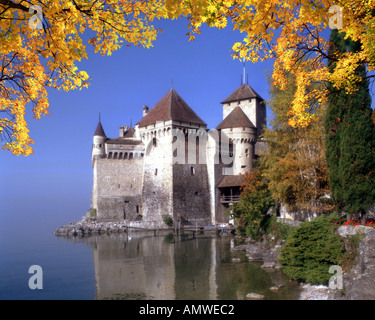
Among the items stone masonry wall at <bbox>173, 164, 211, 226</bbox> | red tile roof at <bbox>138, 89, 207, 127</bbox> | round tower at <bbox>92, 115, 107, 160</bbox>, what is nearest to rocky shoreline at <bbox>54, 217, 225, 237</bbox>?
stone masonry wall at <bbox>173, 164, 211, 226</bbox>

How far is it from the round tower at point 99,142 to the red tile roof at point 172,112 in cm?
514

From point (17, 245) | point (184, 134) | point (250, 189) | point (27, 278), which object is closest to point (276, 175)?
point (250, 189)

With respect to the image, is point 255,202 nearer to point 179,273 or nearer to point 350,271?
point 179,273

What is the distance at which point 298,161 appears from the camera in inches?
685

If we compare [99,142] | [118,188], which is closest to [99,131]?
[99,142]

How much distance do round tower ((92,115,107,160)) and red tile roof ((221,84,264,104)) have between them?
1758cm

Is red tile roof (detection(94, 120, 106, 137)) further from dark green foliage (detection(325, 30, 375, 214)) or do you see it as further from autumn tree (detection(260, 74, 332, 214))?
dark green foliage (detection(325, 30, 375, 214))

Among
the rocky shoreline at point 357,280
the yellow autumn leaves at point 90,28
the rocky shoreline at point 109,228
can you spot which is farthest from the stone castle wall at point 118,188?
the yellow autumn leaves at point 90,28

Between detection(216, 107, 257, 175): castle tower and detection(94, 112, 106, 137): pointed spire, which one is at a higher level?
detection(94, 112, 106, 137): pointed spire

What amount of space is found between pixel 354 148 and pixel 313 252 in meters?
4.59

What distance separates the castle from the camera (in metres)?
35.9

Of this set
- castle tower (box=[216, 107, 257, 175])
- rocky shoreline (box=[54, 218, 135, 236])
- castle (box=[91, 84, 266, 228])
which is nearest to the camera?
rocky shoreline (box=[54, 218, 135, 236])

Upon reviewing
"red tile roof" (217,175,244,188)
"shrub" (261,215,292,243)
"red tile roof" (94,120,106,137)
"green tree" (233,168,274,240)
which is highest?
"red tile roof" (94,120,106,137)
